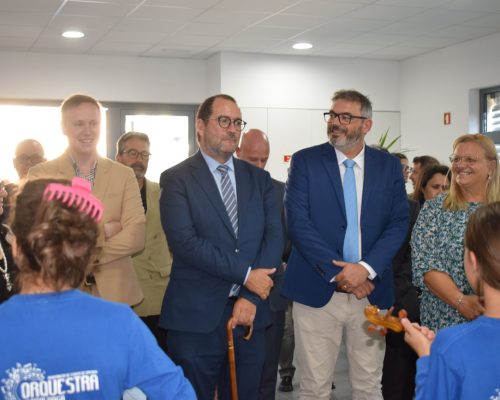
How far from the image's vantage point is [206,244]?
9.87 feet

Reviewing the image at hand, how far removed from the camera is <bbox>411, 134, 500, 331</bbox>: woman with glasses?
326cm

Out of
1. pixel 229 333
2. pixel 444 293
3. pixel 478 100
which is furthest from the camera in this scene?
pixel 478 100

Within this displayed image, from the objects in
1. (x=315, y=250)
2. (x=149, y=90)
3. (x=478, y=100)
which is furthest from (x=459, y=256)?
(x=149, y=90)

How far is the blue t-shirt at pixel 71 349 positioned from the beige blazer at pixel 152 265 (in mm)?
2392

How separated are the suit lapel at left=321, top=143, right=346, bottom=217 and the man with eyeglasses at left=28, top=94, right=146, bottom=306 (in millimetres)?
950

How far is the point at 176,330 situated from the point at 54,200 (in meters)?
1.62

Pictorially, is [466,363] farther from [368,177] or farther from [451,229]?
[368,177]

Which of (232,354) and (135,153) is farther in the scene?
(135,153)

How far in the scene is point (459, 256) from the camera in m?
3.26

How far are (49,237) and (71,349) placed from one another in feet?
0.81

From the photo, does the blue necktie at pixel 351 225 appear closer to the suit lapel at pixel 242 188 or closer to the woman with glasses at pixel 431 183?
the suit lapel at pixel 242 188

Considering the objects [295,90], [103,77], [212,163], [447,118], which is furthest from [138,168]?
[447,118]

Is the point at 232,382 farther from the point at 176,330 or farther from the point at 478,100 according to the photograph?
the point at 478,100

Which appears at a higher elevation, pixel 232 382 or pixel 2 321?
pixel 2 321
